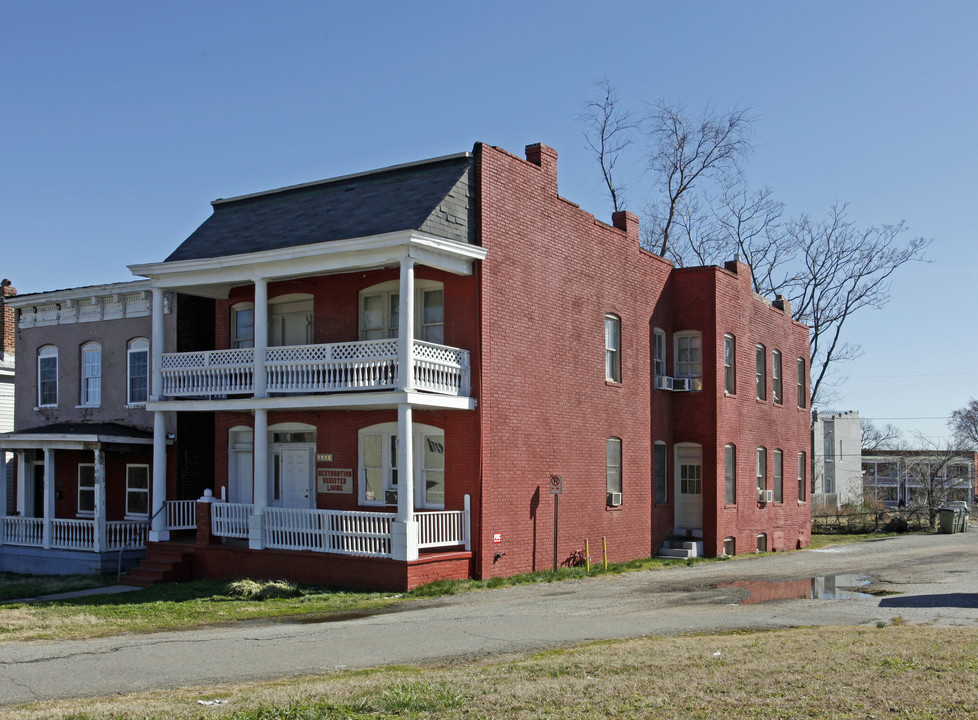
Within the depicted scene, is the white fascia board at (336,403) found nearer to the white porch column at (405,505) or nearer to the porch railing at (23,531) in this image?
the white porch column at (405,505)

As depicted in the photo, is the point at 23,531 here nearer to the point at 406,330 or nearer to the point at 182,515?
the point at 182,515

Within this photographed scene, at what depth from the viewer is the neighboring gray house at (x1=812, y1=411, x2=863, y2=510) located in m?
60.1

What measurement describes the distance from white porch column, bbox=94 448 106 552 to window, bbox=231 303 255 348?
4361 millimetres

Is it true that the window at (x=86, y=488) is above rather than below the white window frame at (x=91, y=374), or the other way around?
below

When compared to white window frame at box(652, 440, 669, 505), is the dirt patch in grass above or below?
below

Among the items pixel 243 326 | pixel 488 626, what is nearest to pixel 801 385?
pixel 243 326

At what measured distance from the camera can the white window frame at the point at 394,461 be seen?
71.8ft

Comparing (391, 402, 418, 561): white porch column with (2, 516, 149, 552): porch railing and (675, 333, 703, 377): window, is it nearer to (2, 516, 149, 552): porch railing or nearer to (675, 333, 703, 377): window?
(2, 516, 149, 552): porch railing

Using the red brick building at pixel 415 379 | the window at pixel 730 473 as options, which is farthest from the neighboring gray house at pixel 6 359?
the window at pixel 730 473

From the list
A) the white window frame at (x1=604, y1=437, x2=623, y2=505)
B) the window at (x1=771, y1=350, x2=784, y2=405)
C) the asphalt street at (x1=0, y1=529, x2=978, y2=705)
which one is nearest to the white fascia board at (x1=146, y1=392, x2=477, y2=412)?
the asphalt street at (x1=0, y1=529, x2=978, y2=705)

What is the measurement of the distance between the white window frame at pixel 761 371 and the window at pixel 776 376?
2.18 ft

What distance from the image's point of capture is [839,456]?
208ft

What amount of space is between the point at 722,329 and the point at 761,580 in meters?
9.91

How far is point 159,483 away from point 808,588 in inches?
562
